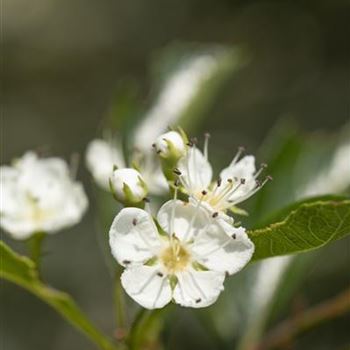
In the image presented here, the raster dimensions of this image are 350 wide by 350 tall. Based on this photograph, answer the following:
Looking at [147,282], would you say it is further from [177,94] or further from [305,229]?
[177,94]

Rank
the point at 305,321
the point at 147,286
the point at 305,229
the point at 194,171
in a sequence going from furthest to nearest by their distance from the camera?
the point at 305,321 < the point at 194,171 < the point at 147,286 < the point at 305,229

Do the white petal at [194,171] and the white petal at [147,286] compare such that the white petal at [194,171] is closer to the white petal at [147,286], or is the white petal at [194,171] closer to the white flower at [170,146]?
the white flower at [170,146]

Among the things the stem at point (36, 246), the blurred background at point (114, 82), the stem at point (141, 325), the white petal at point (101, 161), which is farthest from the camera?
the blurred background at point (114, 82)

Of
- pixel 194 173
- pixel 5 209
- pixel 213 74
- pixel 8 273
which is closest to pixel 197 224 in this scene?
pixel 194 173

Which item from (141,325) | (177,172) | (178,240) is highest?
(177,172)

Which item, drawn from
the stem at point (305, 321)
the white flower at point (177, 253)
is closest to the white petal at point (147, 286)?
the white flower at point (177, 253)

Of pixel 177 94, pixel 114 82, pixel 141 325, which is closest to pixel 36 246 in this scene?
pixel 141 325

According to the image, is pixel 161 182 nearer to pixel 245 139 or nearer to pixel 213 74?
pixel 213 74
